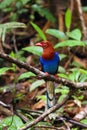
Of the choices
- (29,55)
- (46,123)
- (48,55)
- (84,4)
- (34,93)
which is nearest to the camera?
(48,55)

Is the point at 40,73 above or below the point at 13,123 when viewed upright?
above

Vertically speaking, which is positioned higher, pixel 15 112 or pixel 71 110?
pixel 15 112

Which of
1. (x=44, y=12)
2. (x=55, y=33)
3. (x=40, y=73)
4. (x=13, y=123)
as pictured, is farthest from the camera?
(x=44, y=12)

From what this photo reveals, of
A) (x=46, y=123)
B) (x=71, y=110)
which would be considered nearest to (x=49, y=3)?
(x=71, y=110)

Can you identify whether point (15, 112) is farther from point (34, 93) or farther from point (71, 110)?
point (34, 93)

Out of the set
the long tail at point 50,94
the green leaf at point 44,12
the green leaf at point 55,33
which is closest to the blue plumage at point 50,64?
the long tail at point 50,94

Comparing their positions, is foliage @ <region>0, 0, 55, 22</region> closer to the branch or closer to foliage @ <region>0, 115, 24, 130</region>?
foliage @ <region>0, 115, 24, 130</region>

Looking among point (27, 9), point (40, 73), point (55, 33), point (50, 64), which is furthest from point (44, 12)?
point (40, 73)

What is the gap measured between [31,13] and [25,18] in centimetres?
16

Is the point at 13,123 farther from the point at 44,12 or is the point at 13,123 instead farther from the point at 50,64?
the point at 44,12

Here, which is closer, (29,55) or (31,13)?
(29,55)

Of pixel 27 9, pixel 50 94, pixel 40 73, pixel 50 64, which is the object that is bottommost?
pixel 27 9

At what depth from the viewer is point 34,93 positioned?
543cm

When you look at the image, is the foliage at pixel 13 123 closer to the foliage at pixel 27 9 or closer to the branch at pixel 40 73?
the branch at pixel 40 73
